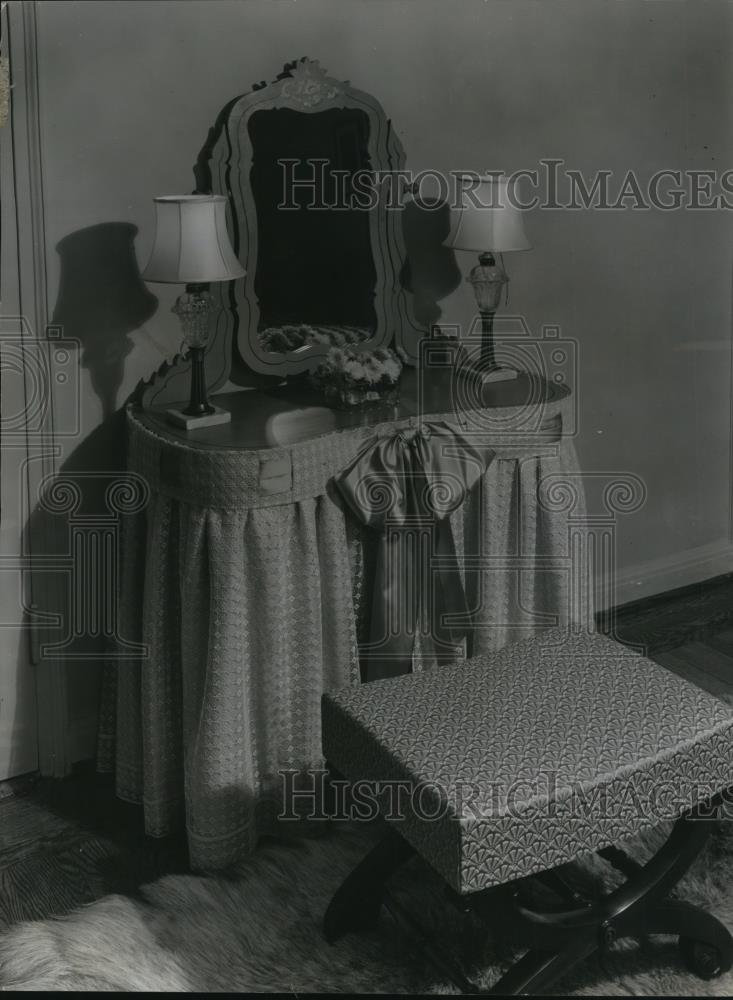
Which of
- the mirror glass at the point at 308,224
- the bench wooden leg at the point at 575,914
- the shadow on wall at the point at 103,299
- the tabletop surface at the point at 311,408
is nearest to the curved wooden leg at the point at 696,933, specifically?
the bench wooden leg at the point at 575,914

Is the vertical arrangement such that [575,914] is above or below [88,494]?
below

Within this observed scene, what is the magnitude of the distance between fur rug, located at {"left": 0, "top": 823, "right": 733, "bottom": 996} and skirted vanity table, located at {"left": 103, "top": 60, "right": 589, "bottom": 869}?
7.5 inches

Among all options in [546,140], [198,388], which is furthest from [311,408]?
[546,140]

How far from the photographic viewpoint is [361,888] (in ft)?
6.49

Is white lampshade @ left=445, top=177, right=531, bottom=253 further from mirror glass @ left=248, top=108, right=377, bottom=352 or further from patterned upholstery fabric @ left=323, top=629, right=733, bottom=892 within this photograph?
patterned upholstery fabric @ left=323, top=629, right=733, bottom=892

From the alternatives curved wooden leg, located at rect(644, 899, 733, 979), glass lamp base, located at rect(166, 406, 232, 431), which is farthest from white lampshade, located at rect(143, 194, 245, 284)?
curved wooden leg, located at rect(644, 899, 733, 979)

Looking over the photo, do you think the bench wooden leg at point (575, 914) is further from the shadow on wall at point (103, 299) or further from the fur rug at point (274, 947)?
the shadow on wall at point (103, 299)

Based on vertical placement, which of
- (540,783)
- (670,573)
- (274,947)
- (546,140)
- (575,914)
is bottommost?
(274,947)

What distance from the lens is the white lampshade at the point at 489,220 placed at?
7.95 ft

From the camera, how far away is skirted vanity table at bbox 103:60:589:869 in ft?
7.05

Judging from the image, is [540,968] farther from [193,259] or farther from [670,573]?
[193,259]

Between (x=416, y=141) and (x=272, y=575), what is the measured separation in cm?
101

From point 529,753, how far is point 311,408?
0.88 meters

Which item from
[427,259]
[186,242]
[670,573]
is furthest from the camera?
[670,573]
